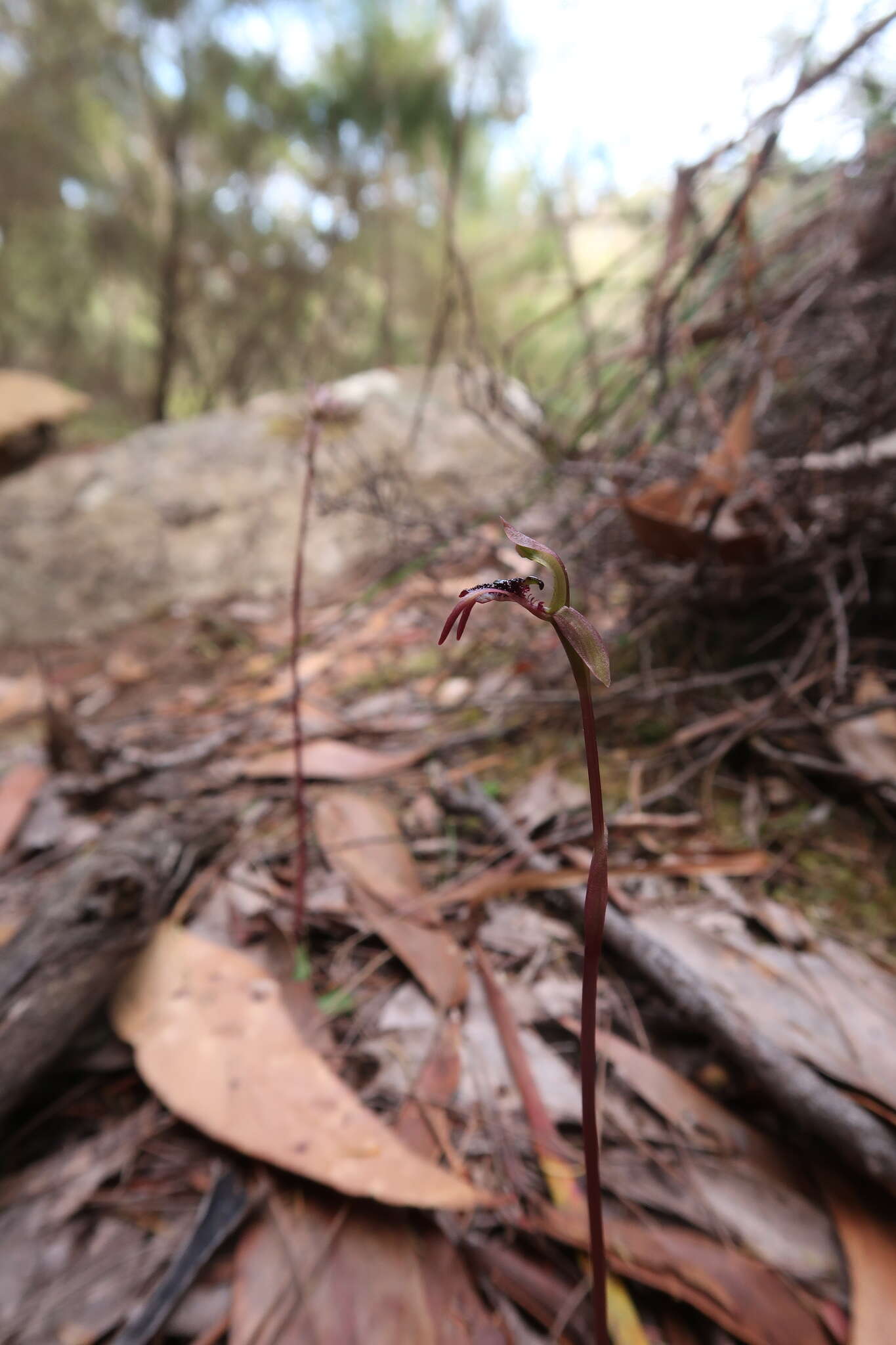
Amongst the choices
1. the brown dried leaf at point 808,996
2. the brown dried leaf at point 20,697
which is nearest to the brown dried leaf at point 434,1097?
the brown dried leaf at point 808,996

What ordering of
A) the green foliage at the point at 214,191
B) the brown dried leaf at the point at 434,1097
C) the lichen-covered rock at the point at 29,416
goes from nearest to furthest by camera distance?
the brown dried leaf at the point at 434,1097 < the lichen-covered rock at the point at 29,416 < the green foliage at the point at 214,191

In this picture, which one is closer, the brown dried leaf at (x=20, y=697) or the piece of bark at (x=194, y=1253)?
the piece of bark at (x=194, y=1253)

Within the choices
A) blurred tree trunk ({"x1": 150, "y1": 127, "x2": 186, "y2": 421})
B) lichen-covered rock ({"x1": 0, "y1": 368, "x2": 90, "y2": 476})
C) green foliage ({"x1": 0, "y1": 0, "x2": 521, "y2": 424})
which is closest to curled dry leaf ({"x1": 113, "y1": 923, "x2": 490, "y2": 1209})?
lichen-covered rock ({"x1": 0, "y1": 368, "x2": 90, "y2": 476})

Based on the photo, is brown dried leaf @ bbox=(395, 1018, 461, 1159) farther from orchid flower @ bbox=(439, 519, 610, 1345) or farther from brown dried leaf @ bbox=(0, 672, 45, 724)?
brown dried leaf @ bbox=(0, 672, 45, 724)

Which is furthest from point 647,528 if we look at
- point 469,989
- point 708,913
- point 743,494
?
point 469,989

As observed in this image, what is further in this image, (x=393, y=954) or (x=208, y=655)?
(x=208, y=655)

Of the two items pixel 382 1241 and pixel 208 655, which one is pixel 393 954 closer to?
pixel 382 1241

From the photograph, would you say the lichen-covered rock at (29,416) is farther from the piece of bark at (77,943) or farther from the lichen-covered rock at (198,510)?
the piece of bark at (77,943)
